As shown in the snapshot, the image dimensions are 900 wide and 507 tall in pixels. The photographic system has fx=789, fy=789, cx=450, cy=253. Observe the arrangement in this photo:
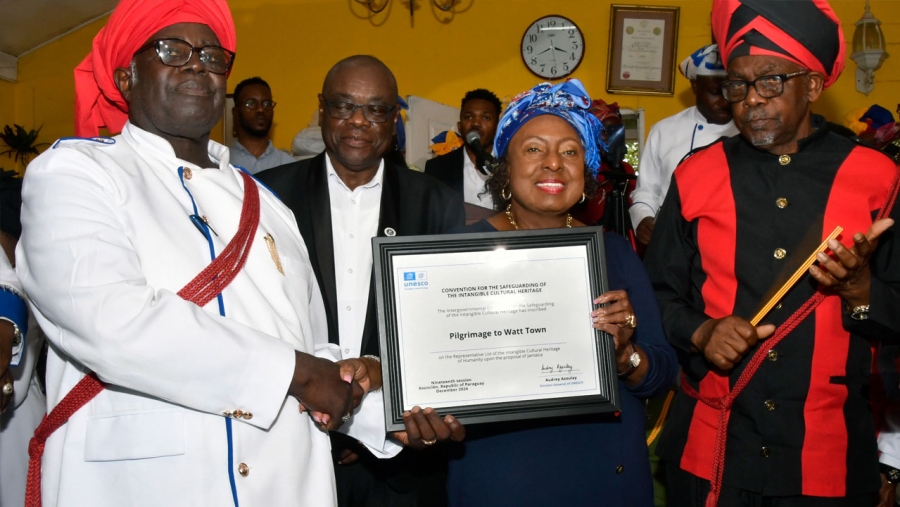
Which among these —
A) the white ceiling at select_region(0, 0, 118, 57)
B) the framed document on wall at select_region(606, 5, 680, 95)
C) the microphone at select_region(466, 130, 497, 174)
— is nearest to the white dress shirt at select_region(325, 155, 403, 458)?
the microphone at select_region(466, 130, 497, 174)

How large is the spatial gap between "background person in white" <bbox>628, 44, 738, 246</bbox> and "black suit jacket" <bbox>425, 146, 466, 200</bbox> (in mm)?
1359

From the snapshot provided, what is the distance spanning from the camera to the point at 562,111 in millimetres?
2697

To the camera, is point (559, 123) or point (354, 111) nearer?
point (559, 123)

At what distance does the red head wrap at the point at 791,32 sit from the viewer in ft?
8.64

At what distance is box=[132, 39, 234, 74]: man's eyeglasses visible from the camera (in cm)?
217

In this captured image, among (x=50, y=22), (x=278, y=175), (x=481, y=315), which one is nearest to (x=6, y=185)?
Result: (x=278, y=175)

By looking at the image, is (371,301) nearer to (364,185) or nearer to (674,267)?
(364,185)

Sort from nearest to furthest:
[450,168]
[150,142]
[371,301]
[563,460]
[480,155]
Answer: [150,142] → [563,460] → [371,301] → [480,155] → [450,168]

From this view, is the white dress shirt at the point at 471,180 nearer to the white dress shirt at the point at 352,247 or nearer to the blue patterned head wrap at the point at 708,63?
the blue patterned head wrap at the point at 708,63

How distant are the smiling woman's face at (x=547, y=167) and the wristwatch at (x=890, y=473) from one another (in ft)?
5.10

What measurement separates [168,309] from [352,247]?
1336mm

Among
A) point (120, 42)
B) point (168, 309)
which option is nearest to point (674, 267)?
point (168, 309)

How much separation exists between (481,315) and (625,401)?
23.0 inches

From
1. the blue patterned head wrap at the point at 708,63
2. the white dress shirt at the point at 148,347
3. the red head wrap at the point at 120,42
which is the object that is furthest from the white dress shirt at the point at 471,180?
the white dress shirt at the point at 148,347
